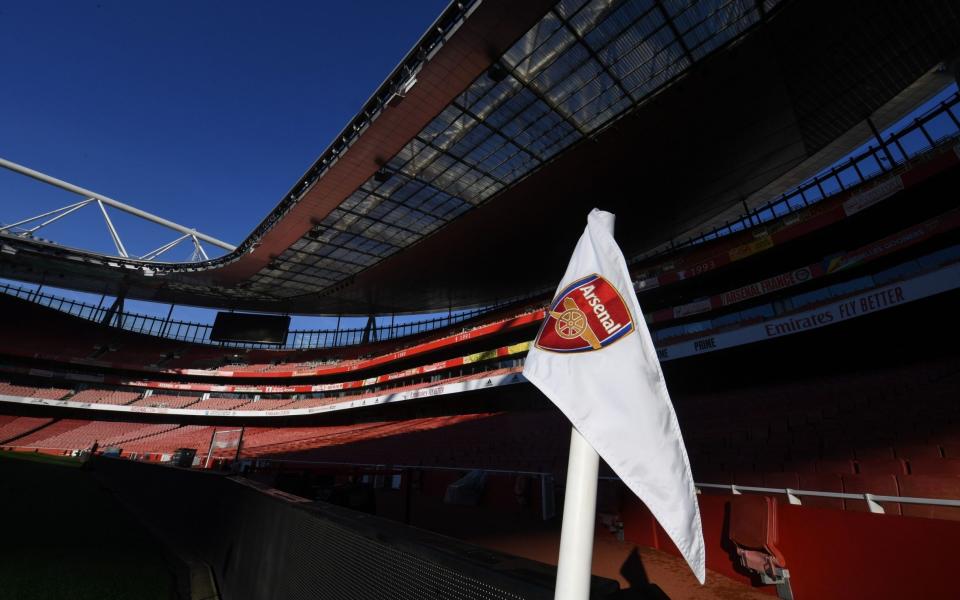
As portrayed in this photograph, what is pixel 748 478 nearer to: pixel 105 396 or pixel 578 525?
pixel 578 525

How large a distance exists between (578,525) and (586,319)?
2.59ft

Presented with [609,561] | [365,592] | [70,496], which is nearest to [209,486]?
[365,592]

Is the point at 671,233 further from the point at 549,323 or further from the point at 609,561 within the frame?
the point at 549,323

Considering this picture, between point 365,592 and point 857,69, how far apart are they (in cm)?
2458

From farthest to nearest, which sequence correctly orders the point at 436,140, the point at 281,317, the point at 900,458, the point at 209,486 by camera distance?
1. the point at 281,317
2. the point at 436,140
3. the point at 900,458
4. the point at 209,486

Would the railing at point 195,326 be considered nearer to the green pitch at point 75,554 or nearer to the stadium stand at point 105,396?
the stadium stand at point 105,396

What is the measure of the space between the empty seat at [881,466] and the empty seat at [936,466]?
0.17m

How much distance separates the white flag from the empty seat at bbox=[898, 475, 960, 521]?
A: 22.2 ft

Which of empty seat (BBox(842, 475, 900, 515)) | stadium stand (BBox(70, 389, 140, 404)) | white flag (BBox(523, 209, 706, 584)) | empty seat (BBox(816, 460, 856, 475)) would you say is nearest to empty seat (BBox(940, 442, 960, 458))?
empty seat (BBox(816, 460, 856, 475))

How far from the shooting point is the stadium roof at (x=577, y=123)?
14391 mm

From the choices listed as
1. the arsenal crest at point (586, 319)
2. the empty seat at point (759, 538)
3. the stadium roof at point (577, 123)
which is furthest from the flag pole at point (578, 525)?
the stadium roof at point (577, 123)

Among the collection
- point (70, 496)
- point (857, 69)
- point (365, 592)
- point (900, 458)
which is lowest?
point (70, 496)

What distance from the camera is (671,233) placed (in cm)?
2945

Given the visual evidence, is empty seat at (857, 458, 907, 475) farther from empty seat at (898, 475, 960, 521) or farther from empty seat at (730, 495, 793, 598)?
empty seat at (730, 495, 793, 598)
